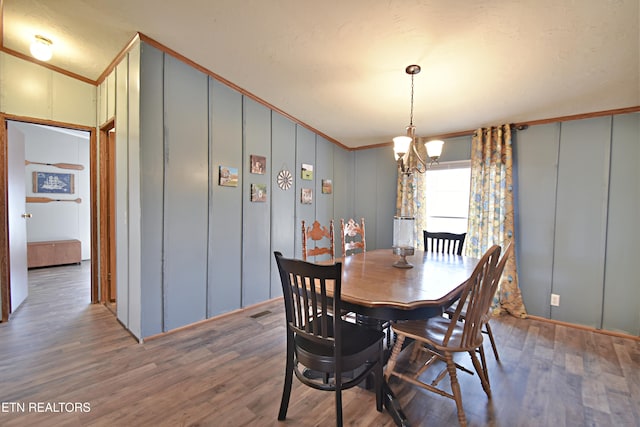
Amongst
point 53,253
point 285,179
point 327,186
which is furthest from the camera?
point 53,253

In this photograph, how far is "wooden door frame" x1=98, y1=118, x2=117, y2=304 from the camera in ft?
11.1

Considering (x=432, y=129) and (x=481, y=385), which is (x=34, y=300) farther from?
(x=432, y=129)

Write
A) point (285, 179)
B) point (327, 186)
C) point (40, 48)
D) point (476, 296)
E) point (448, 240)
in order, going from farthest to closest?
point (327, 186) < point (285, 179) < point (448, 240) < point (40, 48) < point (476, 296)

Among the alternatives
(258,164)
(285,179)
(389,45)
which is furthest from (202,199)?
(389,45)

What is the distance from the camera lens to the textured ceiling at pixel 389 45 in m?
1.89

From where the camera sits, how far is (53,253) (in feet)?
17.0

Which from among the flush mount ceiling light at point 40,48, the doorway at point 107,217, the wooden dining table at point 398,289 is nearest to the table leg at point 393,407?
the wooden dining table at point 398,289

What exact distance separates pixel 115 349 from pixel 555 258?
4497mm

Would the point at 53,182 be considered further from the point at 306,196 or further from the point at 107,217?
the point at 306,196

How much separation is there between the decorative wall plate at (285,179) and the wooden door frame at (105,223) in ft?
6.65

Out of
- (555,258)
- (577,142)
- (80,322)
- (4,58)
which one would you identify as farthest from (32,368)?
(577,142)

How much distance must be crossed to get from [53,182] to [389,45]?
6.71m

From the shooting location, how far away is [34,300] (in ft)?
11.5

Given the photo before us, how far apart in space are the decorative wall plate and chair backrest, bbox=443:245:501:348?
2.66 metres
